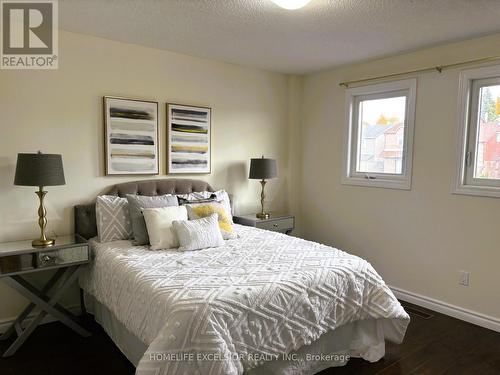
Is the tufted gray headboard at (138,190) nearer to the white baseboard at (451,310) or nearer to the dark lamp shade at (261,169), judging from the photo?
the dark lamp shade at (261,169)

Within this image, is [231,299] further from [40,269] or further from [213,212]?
[40,269]

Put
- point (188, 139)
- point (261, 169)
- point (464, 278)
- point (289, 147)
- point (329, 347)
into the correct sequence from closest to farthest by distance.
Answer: point (329, 347), point (464, 278), point (188, 139), point (261, 169), point (289, 147)

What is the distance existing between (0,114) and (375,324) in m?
3.09

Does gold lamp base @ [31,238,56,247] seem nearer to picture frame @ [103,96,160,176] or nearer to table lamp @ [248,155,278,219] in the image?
picture frame @ [103,96,160,176]

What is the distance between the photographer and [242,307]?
1.89 meters

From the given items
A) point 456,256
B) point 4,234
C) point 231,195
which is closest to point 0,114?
point 4,234

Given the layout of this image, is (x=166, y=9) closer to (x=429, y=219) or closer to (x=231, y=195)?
(x=231, y=195)

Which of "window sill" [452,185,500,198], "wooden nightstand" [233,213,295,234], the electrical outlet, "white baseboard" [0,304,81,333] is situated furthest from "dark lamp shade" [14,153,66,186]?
the electrical outlet

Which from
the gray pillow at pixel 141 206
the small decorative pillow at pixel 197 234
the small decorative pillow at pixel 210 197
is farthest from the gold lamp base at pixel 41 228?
the small decorative pillow at pixel 210 197

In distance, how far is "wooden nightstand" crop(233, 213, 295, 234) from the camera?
12.7 ft

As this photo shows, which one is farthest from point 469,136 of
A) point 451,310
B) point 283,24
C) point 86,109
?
point 86,109

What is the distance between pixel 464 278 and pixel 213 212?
2.24 metres

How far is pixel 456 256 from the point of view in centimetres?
325

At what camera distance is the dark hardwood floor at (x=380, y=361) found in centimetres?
242
